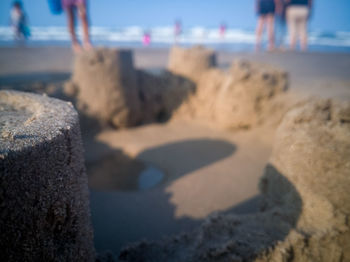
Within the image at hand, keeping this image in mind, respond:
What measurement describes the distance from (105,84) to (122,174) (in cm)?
158

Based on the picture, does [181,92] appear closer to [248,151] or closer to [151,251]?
[248,151]

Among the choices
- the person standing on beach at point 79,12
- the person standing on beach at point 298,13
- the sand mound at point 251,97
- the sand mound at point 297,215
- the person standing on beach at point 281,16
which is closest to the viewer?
the sand mound at point 297,215

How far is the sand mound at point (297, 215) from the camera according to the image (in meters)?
1.40

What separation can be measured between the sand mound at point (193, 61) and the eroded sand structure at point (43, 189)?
385 cm

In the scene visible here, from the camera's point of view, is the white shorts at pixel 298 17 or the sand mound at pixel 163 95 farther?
the white shorts at pixel 298 17

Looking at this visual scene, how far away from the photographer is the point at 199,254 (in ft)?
4.93

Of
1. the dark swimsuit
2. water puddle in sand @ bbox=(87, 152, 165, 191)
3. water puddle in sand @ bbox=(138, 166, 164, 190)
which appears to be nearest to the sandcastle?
water puddle in sand @ bbox=(87, 152, 165, 191)

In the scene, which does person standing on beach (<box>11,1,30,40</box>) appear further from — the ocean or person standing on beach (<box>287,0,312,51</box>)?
person standing on beach (<box>287,0,312,51</box>)

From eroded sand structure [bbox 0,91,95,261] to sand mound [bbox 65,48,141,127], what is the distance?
2748mm

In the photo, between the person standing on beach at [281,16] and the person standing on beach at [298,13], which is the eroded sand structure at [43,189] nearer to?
the person standing on beach at [298,13]

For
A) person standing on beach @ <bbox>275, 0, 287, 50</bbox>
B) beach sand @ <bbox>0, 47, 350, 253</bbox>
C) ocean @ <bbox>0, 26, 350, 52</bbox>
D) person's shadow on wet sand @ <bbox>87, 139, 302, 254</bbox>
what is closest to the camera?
person's shadow on wet sand @ <bbox>87, 139, 302, 254</bbox>

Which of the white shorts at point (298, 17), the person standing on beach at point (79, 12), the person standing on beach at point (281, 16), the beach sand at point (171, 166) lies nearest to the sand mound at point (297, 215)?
the beach sand at point (171, 166)

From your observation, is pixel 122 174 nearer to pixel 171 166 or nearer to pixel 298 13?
pixel 171 166

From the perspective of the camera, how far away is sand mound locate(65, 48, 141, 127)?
388 centimetres
